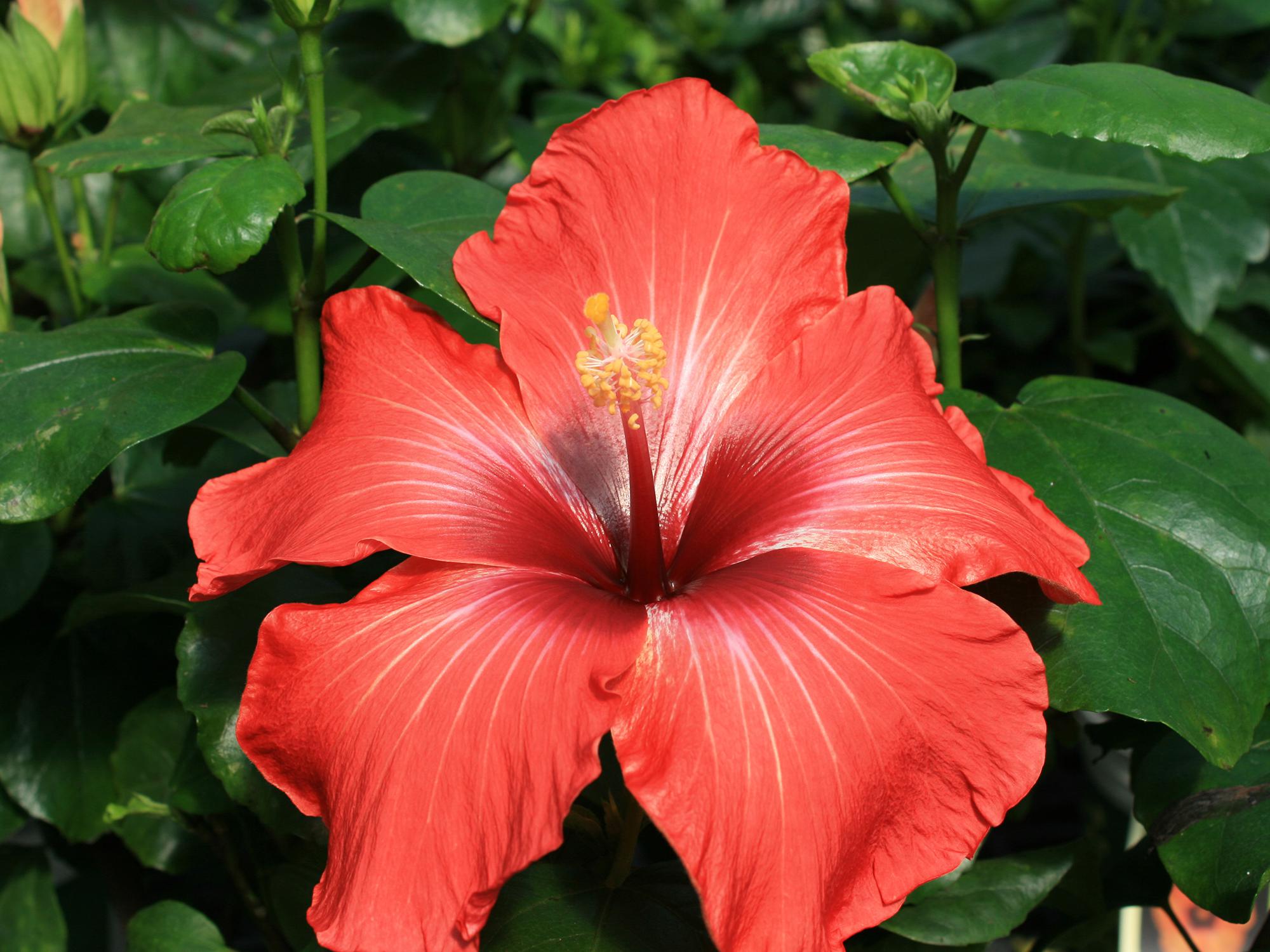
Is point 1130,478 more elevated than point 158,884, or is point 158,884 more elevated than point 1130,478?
point 1130,478

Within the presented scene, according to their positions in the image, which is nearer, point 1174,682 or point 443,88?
point 1174,682

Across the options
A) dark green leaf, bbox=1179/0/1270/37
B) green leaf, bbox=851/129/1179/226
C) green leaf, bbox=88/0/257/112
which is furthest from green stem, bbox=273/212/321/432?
dark green leaf, bbox=1179/0/1270/37

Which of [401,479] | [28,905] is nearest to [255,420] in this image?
[401,479]

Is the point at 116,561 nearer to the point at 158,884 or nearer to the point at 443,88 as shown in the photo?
the point at 158,884

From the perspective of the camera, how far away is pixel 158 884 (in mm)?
1666

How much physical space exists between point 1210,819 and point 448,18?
126 cm

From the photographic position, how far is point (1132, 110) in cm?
81

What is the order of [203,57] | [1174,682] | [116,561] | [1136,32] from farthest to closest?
[1136,32] < [203,57] < [116,561] < [1174,682]

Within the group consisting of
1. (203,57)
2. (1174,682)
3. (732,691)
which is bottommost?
(1174,682)

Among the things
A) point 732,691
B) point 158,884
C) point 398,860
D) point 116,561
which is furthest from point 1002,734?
point 158,884

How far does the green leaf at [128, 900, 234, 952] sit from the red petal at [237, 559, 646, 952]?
43cm

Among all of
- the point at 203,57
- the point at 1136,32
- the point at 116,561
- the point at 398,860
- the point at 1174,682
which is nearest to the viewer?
the point at 398,860

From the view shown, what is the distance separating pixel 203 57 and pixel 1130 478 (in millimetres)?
1518

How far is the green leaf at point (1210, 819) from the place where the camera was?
2.66 ft
